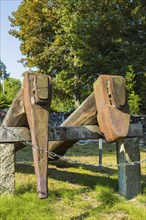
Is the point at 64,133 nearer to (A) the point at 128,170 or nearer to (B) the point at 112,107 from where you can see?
(B) the point at 112,107

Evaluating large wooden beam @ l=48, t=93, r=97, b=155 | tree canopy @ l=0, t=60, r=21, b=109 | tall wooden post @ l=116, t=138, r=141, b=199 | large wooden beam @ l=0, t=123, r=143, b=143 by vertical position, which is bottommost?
tall wooden post @ l=116, t=138, r=141, b=199

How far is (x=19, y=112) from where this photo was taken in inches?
175

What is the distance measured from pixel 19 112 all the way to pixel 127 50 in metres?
14.6

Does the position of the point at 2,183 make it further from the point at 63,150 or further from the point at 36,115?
the point at 63,150

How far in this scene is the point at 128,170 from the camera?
492 centimetres

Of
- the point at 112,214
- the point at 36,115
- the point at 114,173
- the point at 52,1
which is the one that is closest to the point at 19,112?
the point at 36,115

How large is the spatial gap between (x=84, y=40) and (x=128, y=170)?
49.1 feet

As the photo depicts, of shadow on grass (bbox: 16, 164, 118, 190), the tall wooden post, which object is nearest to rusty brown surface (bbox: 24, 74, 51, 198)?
the tall wooden post

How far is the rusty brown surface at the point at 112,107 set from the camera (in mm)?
4242

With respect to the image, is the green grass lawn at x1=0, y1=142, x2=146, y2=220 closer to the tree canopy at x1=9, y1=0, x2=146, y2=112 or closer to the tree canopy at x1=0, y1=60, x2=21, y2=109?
the tree canopy at x1=9, y1=0, x2=146, y2=112

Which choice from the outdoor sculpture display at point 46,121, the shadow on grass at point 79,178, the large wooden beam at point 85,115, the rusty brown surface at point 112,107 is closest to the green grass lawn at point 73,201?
the shadow on grass at point 79,178

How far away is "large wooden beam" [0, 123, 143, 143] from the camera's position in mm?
4410

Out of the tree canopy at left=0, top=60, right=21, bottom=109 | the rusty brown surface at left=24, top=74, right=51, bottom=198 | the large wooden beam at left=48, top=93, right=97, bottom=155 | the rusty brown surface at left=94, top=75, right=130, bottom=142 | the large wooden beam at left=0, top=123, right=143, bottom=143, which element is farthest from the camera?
the tree canopy at left=0, top=60, right=21, bottom=109

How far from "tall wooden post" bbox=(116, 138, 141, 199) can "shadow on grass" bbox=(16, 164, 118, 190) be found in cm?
34
